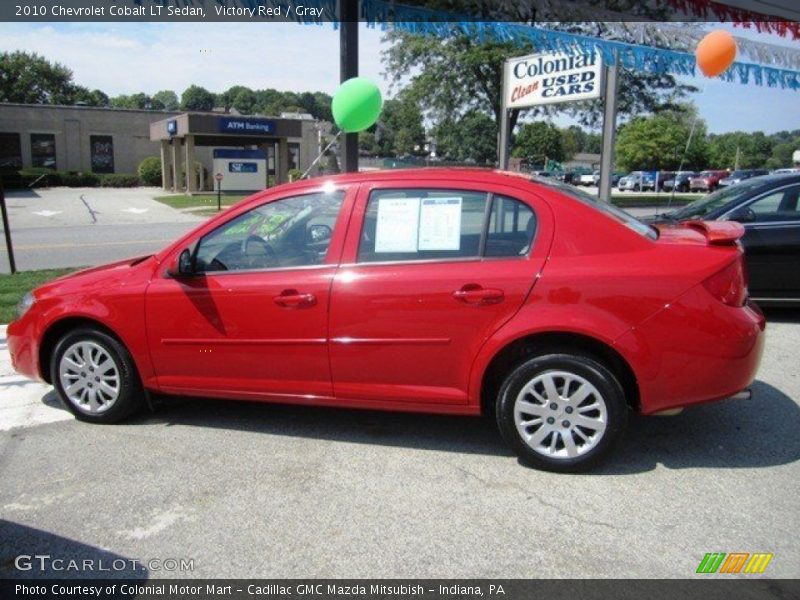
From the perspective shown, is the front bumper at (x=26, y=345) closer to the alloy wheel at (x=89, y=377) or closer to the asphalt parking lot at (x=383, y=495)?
the alloy wheel at (x=89, y=377)

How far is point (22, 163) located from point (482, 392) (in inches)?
1920

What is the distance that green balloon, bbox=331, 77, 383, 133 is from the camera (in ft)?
22.5

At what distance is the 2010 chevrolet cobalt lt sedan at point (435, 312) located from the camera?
137 inches

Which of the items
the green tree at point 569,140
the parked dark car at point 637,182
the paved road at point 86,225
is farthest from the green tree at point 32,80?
the green tree at point 569,140

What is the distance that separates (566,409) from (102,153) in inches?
1973

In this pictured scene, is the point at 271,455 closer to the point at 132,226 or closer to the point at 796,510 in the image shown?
the point at 796,510

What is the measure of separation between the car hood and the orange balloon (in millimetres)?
8050

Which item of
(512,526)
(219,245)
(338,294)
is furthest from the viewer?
(219,245)

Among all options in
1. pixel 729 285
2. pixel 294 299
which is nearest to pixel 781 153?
pixel 729 285

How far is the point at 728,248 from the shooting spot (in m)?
3.66

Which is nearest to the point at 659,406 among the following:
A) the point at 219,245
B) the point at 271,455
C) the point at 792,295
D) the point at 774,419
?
the point at 774,419

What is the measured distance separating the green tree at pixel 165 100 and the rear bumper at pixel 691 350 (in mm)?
138171

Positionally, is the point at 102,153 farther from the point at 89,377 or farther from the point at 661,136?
the point at 89,377

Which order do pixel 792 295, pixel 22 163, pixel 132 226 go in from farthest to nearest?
1. pixel 22 163
2. pixel 132 226
3. pixel 792 295
